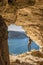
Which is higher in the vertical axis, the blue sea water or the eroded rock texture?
the eroded rock texture

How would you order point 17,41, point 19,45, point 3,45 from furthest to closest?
point 17,41 → point 19,45 → point 3,45

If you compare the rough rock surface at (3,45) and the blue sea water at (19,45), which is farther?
the blue sea water at (19,45)

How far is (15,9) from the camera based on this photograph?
8.90ft

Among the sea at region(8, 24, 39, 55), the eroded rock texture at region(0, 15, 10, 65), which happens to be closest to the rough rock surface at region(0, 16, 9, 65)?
the eroded rock texture at region(0, 15, 10, 65)

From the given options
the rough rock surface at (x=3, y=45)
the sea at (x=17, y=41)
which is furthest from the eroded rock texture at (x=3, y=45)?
the sea at (x=17, y=41)

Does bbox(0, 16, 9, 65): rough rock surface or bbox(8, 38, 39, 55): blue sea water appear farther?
bbox(8, 38, 39, 55): blue sea water

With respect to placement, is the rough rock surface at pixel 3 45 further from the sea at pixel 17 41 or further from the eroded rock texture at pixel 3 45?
the sea at pixel 17 41

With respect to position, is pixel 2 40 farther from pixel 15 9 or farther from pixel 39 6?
pixel 39 6

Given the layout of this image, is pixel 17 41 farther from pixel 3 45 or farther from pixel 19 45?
pixel 3 45

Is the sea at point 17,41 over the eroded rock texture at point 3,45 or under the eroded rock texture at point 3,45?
under

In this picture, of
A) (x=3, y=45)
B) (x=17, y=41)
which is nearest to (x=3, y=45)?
(x=3, y=45)

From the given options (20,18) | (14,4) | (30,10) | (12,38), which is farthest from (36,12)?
(12,38)

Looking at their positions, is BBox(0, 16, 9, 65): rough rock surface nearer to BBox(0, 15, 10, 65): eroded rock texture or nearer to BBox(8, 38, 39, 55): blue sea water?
BBox(0, 15, 10, 65): eroded rock texture

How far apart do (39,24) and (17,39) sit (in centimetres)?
366
